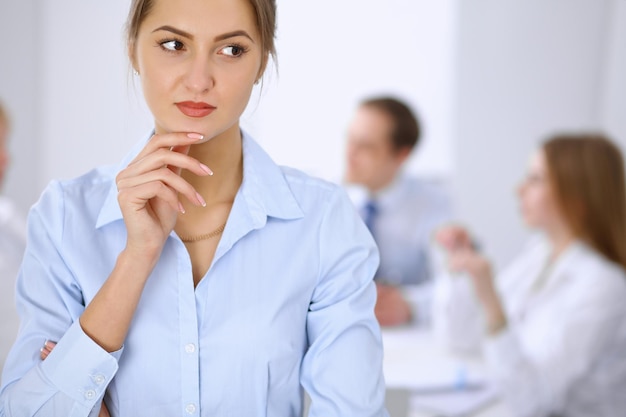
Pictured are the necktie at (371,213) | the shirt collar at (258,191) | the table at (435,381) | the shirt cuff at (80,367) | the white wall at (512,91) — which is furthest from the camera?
the white wall at (512,91)

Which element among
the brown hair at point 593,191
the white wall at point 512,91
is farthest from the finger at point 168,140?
the white wall at point 512,91

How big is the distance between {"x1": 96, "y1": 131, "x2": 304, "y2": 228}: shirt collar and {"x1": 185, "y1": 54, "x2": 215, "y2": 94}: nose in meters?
0.20

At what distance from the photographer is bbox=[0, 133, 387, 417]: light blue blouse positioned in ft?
3.66

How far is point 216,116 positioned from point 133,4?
22 cm

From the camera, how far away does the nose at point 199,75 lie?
1.07 m

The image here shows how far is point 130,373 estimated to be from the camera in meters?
1.12

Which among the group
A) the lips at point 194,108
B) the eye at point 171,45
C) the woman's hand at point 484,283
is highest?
the eye at point 171,45

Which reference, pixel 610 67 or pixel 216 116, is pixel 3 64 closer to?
pixel 216 116

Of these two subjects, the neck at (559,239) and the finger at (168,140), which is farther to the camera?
the neck at (559,239)

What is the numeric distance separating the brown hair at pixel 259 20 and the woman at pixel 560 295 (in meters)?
1.42

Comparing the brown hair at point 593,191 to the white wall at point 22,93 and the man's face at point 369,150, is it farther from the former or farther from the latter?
the white wall at point 22,93

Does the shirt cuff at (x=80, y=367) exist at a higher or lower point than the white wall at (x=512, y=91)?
higher

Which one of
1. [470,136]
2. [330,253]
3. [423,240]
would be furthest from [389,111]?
[330,253]

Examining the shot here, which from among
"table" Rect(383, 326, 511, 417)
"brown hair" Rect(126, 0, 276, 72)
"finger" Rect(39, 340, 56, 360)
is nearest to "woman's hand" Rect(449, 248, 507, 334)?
"table" Rect(383, 326, 511, 417)
